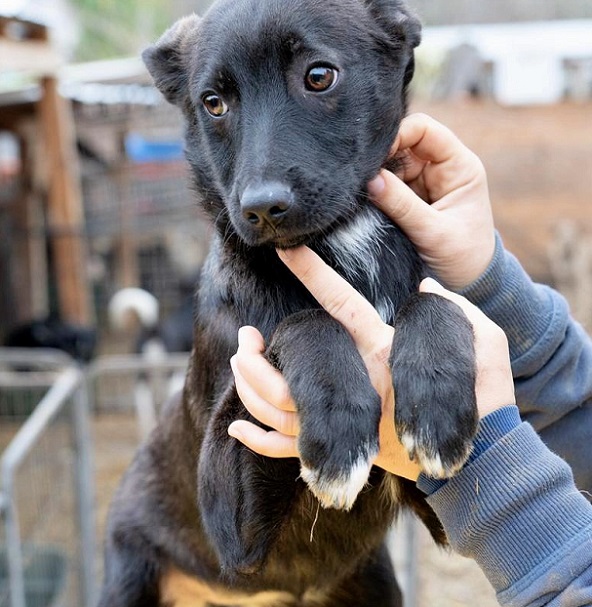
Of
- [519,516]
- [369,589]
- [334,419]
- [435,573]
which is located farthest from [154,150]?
[519,516]

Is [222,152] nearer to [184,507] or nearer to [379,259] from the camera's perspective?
[379,259]

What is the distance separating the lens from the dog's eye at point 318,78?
1.81 meters

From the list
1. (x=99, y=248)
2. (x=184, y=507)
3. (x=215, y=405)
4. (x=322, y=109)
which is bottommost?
(x=99, y=248)

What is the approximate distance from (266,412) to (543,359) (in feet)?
2.49

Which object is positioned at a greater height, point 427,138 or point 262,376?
point 427,138

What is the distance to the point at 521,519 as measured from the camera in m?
1.52

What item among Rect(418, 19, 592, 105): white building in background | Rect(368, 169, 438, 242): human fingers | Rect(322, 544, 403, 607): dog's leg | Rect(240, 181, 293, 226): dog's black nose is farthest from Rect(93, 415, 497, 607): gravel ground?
Rect(418, 19, 592, 105): white building in background

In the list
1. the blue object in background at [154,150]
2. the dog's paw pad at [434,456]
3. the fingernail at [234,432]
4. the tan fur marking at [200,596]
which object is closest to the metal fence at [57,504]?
the tan fur marking at [200,596]

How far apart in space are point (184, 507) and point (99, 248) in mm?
7343

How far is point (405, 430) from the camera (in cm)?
153

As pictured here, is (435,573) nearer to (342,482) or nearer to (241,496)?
(241,496)

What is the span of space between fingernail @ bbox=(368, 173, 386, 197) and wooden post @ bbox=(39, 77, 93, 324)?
19.7ft

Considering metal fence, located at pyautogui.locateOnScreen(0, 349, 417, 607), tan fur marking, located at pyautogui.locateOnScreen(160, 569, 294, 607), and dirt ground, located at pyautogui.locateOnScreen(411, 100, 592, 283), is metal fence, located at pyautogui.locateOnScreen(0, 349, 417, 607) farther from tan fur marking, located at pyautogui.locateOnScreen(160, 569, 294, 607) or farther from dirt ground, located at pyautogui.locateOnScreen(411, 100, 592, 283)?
dirt ground, located at pyautogui.locateOnScreen(411, 100, 592, 283)

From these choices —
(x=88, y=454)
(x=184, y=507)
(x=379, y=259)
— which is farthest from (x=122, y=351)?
(x=379, y=259)
